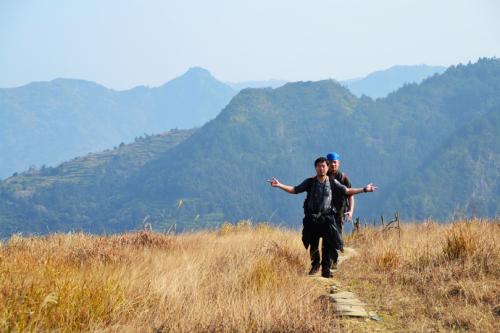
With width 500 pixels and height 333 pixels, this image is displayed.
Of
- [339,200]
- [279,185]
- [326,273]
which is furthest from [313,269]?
[279,185]

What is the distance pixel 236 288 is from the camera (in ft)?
18.5

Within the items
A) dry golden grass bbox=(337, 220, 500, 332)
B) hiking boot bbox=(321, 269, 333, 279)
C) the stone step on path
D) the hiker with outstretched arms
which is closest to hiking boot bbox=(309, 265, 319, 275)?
the hiker with outstretched arms

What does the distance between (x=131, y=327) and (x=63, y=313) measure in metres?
0.57

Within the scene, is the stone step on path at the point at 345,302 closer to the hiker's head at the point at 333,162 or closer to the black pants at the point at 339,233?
the black pants at the point at 339,233

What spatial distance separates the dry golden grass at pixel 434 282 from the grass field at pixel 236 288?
13mm

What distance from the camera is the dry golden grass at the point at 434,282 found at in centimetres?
482

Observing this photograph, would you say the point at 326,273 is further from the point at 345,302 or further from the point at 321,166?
the point at 345,302

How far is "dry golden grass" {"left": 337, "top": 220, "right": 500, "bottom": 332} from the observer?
4816mm

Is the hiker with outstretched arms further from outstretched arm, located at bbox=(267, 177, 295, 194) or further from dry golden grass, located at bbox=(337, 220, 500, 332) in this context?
dry golden grass, located at bbox=(337, 220, 500, 332)

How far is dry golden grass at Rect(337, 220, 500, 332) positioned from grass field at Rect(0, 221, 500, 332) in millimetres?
13

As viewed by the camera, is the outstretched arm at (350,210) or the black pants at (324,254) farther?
the outstretched arm at (350,210)

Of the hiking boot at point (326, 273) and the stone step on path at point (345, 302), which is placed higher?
the stone step on path at point (345, 302)

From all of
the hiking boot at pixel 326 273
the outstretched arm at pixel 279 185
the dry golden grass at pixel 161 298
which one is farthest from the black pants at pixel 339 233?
the outstretched arm at pixel 279 185

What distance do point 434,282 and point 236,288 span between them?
2.44 m
